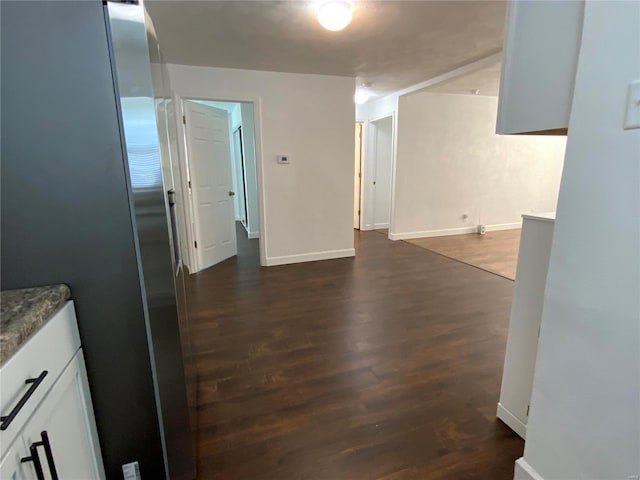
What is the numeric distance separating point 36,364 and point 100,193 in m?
0.46

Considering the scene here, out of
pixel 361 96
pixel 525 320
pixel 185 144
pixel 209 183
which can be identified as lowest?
pixel 525 320

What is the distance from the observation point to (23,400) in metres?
0.69

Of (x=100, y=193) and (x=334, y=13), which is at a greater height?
(x=334, y=13)

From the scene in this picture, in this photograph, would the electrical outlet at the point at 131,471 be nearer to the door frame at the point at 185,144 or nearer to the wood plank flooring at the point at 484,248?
the door frame at the point at 185,144

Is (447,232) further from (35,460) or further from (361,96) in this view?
(35,460)

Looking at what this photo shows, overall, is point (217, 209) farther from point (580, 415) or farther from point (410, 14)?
point (580, 415)

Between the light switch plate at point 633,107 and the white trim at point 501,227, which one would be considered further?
the white trim at point 501,227

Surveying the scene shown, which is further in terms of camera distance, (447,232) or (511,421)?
(447,232)

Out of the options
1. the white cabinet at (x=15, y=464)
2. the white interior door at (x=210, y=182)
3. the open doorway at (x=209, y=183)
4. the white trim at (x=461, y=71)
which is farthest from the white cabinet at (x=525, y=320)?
the white interior door at (x=210, y=182)

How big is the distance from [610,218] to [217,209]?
13.6 ft

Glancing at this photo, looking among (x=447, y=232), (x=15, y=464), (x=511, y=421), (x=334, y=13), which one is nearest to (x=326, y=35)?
(x=334, y=13)

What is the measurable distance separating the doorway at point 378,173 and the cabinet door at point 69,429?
562cm

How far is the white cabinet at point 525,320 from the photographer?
1405 millimetres

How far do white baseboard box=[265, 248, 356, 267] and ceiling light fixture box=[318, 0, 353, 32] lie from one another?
107 inches
